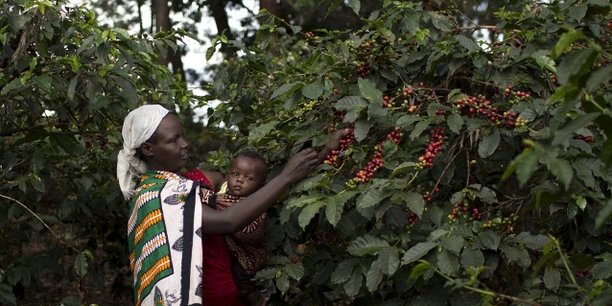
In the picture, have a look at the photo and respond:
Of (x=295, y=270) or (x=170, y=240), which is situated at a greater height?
(x=170, y=240)

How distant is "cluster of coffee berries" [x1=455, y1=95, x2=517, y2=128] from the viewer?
3.12 metres

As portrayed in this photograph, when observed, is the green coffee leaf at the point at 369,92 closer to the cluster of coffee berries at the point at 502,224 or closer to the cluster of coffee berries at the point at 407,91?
the cluster of coffee berries at the point at 407,91

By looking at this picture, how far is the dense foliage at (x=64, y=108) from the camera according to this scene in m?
3.96

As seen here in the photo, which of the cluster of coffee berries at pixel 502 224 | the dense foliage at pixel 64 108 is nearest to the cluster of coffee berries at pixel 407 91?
the cluster of coffee berries at pixel 502 224

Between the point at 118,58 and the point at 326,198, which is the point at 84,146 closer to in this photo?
the point at 118,58

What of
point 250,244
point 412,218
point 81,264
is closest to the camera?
point 412,218

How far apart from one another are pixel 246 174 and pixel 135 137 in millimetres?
467

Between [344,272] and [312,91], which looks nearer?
[344,272]

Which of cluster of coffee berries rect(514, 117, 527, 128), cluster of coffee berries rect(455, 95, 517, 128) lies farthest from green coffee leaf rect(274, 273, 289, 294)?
cluster of coffee berries rect(514, 117, 527, 128)

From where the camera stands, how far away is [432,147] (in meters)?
3.10

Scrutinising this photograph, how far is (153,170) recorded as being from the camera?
3.49 meters

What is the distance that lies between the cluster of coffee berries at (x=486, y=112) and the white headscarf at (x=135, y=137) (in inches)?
46.4

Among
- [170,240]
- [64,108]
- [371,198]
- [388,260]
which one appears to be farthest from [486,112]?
[64,108]

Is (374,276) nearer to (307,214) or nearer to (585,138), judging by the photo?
(307,214)
